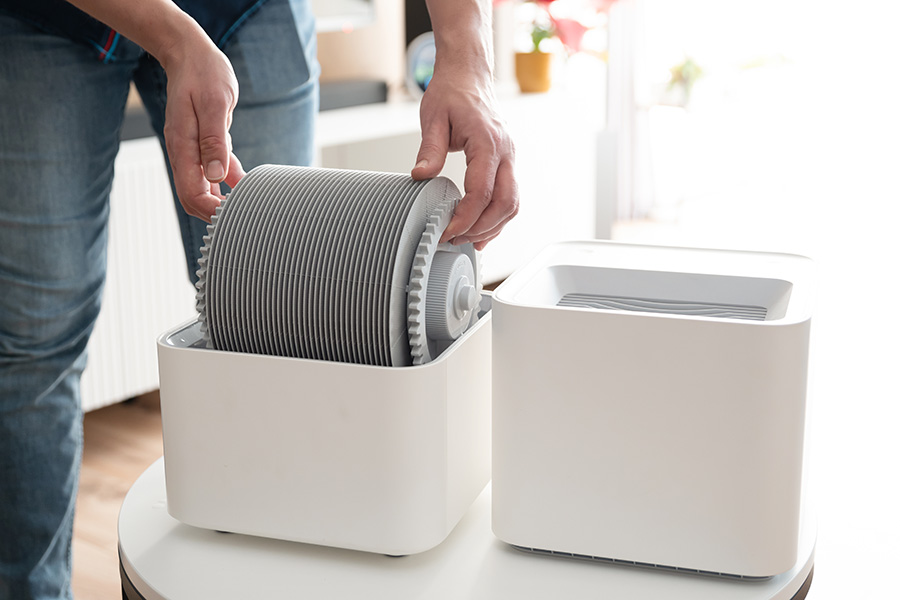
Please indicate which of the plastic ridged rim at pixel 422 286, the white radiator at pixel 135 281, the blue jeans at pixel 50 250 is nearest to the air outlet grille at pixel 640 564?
the plastic ridged rim at pixel 422 286

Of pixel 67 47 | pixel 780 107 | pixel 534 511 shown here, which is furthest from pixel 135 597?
pixel 780 107

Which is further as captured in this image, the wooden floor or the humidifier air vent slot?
the wooden floor

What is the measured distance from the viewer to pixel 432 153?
2.45ft

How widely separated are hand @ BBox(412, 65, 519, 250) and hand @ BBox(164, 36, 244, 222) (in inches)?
6.4

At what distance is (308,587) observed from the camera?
66cm

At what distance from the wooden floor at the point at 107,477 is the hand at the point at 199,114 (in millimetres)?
1007

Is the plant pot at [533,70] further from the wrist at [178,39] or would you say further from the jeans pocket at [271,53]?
the wrist at [178,39]

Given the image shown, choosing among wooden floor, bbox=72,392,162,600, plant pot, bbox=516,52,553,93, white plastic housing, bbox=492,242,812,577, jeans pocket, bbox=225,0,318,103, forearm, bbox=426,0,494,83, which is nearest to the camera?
white plastic housing, bbox=492,242,812,577

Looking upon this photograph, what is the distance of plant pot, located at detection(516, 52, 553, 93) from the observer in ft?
10.3

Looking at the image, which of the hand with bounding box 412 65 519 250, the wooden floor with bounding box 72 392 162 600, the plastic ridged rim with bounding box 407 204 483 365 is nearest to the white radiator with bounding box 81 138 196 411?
the wooden floor with bounding box 72 392 162 600

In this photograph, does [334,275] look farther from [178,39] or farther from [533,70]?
[533,70]

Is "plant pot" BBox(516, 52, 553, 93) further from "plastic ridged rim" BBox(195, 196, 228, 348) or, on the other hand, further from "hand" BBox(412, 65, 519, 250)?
"plastic ridged rim" BBox(195, 196, 228, 348)

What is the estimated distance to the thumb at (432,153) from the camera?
0.71 metres

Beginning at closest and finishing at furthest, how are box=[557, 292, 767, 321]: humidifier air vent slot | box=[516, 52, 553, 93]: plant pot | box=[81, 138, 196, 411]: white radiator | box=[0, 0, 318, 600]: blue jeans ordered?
box=[557, 292, 767, 321]: humidifier air vent slot → box=[0, 0, 318, 600]: blue jeans → box=[81, 138, 196, 411]: white radiator → box=[516, 52, 553, 93]: plant pot
